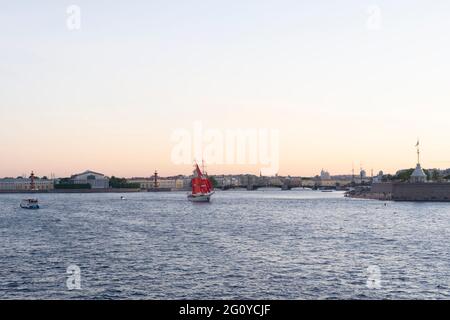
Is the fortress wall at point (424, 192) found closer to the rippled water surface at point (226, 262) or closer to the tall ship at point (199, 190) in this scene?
the tall ship at point (199, 190)

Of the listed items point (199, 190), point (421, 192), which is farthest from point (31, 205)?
point (421, 192)

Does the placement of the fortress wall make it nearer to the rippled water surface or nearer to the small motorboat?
the rippled water surface

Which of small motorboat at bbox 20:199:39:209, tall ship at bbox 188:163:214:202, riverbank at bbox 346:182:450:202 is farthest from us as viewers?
tall ship at bbox 188:163:214:202

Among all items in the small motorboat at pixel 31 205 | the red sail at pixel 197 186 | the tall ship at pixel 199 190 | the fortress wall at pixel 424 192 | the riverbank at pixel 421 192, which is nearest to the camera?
the small motorboat at pixel 31 205

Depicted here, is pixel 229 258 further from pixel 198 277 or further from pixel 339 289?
pixel 339 289

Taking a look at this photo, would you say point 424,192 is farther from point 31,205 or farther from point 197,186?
point 31,205

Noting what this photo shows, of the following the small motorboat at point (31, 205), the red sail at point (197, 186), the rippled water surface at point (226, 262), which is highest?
the red sail at point (197, 186)

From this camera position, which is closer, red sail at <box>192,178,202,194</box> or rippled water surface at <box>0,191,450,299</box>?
rippled water surface at <box>0,191,450,299</box>

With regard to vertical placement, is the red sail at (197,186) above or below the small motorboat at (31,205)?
above

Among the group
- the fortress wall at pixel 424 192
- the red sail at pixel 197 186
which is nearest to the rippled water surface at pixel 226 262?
the fortress wall at pixel 424 192

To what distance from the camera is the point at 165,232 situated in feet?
186

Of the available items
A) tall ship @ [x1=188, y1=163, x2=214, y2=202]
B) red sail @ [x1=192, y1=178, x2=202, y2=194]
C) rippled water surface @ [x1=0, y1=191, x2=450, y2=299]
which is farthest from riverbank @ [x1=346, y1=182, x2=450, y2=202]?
rippled water surface @ [x1=0, y1=191, x2=450, y2=299]

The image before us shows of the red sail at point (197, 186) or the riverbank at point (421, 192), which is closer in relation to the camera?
the riverbank at point (421, 192)

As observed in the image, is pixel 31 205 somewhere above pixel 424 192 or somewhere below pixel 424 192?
below
